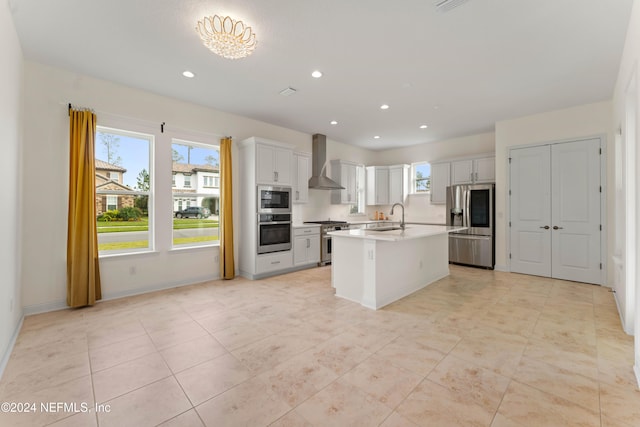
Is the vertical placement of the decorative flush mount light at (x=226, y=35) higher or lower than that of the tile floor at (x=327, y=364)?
higher

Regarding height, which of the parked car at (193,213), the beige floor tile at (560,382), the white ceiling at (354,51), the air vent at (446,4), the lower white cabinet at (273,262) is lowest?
the beige floor tile at (560,382)

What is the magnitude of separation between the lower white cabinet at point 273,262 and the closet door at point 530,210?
4274 mm

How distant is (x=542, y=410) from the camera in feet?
5.49

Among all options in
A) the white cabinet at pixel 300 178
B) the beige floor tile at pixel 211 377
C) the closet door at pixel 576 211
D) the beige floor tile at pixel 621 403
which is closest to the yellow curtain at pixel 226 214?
the white cabinet at pixel 300 178

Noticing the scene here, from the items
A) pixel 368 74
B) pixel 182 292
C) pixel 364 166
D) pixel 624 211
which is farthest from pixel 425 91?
pixel 182 292

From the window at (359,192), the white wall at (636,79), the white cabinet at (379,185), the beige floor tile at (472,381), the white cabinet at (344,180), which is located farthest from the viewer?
the white cabinet at (379,185)

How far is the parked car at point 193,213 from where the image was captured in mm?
4551

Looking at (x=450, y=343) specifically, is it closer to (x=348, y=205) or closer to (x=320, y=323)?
(x=320, y=323)

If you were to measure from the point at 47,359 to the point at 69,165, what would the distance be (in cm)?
231

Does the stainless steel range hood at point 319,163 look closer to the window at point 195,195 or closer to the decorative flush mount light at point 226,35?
the window at point 195,195

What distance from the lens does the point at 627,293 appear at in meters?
2.75

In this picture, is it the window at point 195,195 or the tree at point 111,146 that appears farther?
the window at point 195,195

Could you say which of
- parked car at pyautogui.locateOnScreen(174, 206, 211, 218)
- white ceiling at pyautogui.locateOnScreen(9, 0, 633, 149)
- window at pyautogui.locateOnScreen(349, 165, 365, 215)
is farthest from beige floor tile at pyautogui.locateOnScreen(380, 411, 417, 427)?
window at pyautogui.locateOnScreen(349, 165, 365, 215)

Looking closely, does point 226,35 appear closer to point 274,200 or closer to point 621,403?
point 274,200
